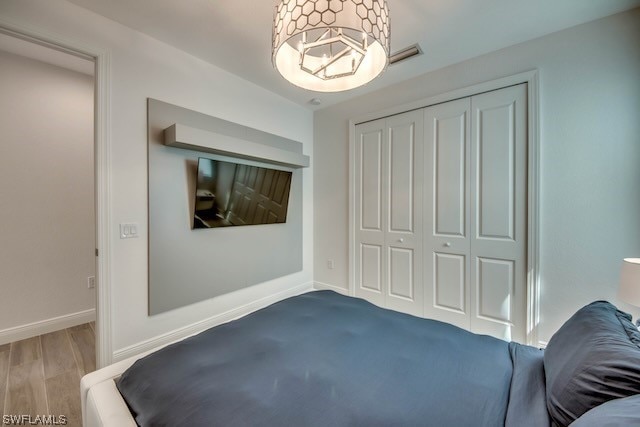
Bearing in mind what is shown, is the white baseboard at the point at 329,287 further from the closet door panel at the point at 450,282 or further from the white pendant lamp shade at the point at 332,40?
the white pendant lamp shade at the point at 332,40

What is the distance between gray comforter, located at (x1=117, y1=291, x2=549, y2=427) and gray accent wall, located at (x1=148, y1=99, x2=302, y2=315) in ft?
3.46

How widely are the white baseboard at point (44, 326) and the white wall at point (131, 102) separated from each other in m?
1.35

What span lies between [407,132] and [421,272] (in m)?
1.51

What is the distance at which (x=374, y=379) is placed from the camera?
1020mm

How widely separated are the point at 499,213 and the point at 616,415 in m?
1.93

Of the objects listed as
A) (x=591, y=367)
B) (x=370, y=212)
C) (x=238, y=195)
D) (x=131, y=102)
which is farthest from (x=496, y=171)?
(x=131, y=102)

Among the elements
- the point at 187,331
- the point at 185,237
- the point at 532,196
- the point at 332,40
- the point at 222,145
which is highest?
the point at 332,40

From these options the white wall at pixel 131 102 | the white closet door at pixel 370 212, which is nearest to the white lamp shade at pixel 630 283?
the white closet door at pixel 370 212

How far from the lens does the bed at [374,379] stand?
0.80 metres

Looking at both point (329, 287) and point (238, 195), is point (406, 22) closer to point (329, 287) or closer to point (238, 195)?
point (238, 195)

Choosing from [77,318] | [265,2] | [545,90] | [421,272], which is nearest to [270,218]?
[421,272]

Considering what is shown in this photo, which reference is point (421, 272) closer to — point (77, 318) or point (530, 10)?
point (530, 10)

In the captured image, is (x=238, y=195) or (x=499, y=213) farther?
(x=238, y=195)

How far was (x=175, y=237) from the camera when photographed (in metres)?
2.22
